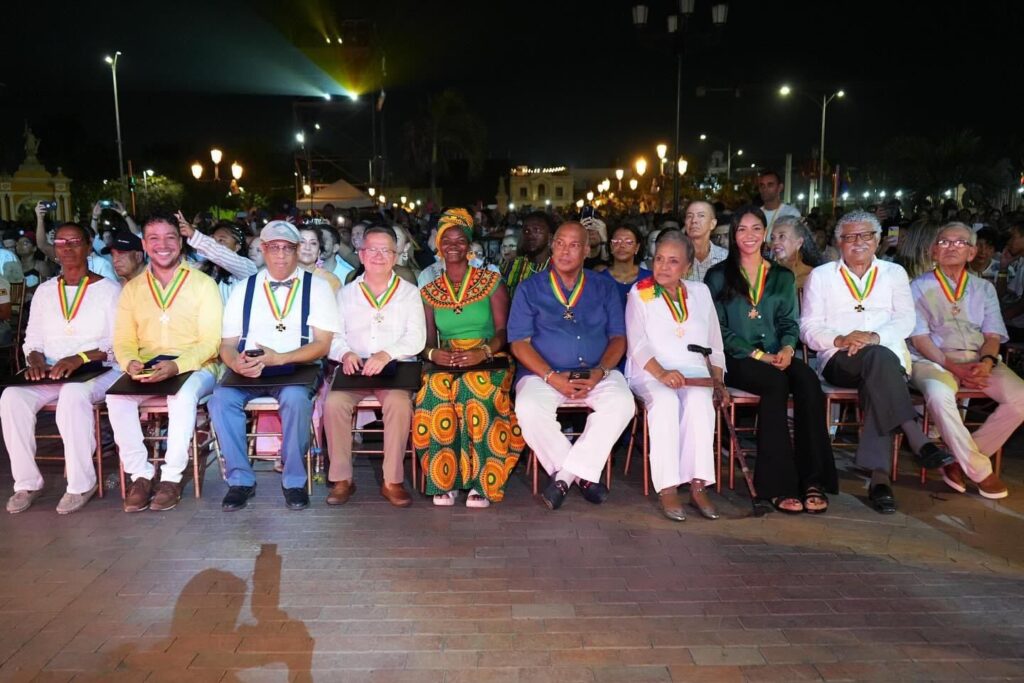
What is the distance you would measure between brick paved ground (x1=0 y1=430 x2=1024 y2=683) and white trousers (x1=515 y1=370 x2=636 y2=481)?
29 cm

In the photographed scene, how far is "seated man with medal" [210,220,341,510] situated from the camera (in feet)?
16.1

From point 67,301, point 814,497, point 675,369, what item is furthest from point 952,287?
point 67,301

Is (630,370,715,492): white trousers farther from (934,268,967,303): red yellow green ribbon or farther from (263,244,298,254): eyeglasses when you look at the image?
(263,244,298,254): eyeglasses

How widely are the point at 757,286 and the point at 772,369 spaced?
650 millimetres

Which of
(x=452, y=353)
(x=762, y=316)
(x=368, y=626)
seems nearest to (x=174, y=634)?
(x=368, y=626)

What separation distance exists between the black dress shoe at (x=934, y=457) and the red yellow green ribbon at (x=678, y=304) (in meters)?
1.75

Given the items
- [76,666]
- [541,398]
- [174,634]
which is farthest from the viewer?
[541,398]

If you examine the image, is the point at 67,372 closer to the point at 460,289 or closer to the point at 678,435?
the point at 460,289

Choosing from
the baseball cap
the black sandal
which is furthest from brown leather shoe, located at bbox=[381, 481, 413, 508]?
the black sandal

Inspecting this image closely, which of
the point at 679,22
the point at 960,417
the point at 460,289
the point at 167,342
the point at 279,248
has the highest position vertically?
the point at 679,22

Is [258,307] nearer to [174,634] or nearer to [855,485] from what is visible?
[174,634]

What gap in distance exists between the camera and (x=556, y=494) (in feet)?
A: 15.9

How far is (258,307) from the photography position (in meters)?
5.23

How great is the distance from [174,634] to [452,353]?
236 cm
